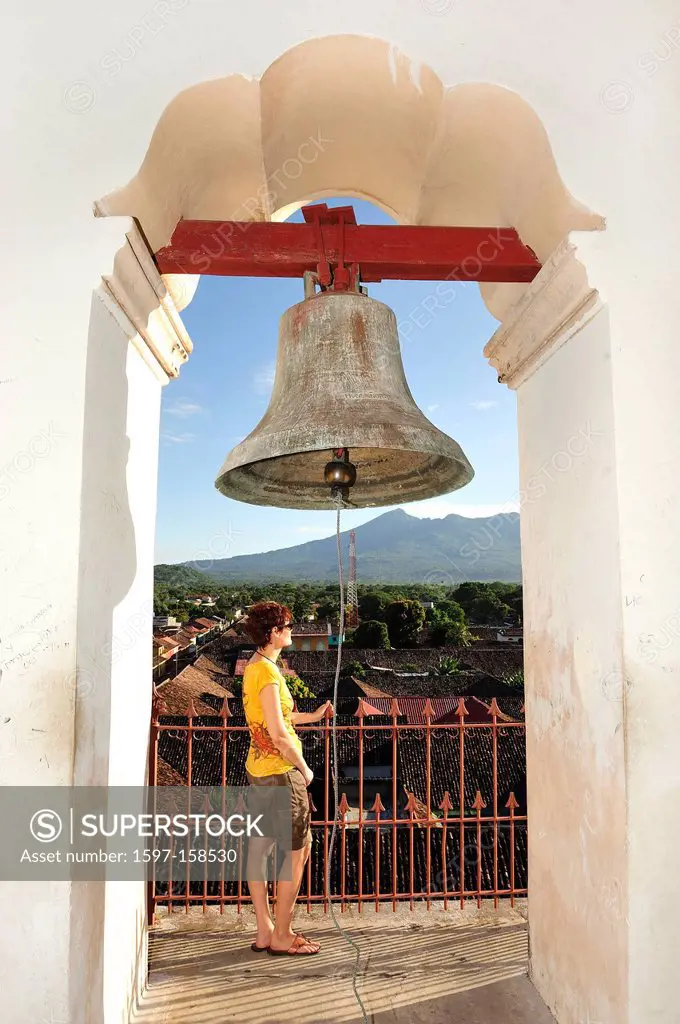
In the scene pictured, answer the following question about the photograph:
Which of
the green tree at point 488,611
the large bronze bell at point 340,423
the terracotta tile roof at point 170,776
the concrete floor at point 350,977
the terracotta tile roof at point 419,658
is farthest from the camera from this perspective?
the green tree at point 488,611

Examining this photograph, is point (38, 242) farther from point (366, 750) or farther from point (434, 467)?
point (366, 750)

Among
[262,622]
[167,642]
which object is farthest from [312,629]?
[262,622]

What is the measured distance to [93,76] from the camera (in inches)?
86.9

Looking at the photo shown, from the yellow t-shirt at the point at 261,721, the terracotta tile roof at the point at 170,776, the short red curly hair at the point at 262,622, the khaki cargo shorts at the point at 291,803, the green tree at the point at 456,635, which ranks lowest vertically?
the terracotta tile roof at the point at 170,776

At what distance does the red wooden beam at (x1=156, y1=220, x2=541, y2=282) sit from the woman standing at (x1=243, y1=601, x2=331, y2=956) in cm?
146

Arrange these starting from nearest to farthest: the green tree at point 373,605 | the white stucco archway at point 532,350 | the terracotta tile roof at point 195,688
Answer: the white stucco archway at point 532,350 → the terracotta tile roof at point 195,688 → the green tree at point 373,605

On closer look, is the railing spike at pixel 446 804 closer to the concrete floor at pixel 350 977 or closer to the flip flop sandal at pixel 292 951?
the concrete floor at pixel 350 977

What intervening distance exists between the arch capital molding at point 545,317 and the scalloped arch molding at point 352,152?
0.14m

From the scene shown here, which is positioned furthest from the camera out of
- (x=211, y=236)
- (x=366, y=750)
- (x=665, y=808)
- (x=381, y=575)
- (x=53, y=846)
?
(x=381, y=575)

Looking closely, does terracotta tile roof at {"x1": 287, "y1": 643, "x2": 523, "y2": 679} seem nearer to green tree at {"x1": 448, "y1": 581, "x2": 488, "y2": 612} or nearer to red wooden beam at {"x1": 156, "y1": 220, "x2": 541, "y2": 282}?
green tree at {"x1": 448, "y1": 581, "x2": 488, "y2": 612}

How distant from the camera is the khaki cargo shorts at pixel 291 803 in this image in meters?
3.01

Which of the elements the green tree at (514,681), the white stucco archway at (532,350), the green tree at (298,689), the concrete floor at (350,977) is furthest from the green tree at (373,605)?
the white stucco archway at (532,350)

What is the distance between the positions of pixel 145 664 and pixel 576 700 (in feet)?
5.45

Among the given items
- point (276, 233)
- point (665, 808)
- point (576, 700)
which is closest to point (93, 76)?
point (276, 233)
